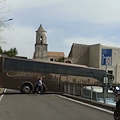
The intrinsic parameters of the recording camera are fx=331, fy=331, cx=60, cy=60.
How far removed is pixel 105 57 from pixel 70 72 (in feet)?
59.4

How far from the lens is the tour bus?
32.5 meters

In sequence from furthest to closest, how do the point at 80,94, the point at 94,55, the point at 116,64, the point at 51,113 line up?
the point at 94,55 < the point at 116,64 < the point at 80,94 < the point at 51,113

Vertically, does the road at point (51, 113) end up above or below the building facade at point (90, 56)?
below

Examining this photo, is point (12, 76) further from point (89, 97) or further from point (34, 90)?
point (89, 97)

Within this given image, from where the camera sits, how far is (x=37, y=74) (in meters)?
34.2

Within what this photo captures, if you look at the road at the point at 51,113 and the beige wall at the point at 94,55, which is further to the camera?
the beige wall at the point at 94,55

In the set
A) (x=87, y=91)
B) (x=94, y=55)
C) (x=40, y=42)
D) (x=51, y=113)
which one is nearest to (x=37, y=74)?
(x=87, y=91)

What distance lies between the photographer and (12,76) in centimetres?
3272

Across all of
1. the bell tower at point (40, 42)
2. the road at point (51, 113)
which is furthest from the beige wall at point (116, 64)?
the road at point (51, 113)

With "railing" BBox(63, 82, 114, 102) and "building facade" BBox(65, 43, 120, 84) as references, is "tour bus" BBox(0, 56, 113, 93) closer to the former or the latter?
"railing" BBox(63, 82, 114, 102)

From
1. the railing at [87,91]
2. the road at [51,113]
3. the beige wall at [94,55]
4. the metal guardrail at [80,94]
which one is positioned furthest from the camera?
the beige wall at [94,55]

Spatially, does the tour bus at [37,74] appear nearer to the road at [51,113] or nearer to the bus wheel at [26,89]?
the bus wheel at [26,89]

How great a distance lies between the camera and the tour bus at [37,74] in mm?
32531

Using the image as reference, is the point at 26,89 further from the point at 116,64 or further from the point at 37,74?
the point at 116,64
